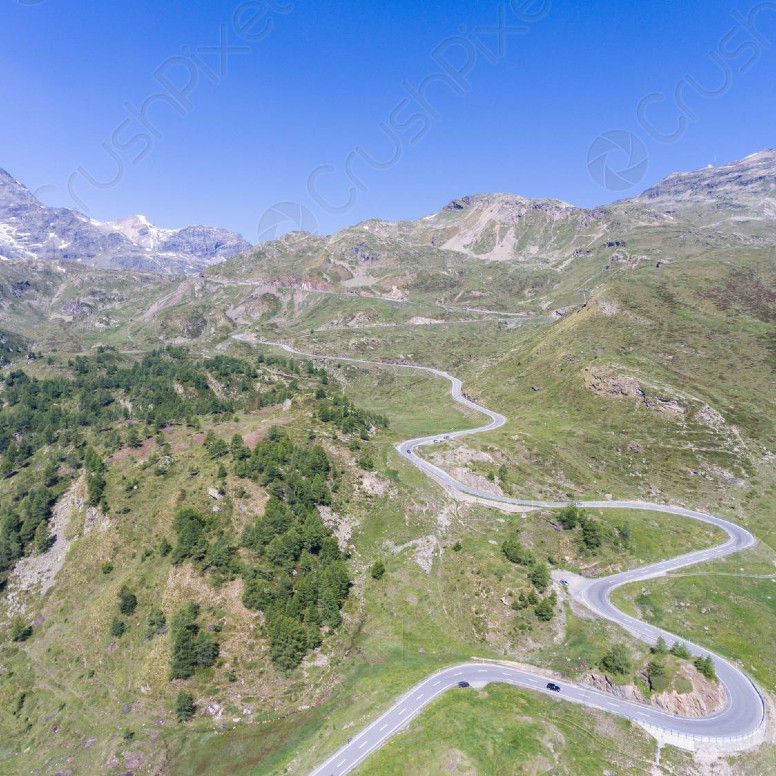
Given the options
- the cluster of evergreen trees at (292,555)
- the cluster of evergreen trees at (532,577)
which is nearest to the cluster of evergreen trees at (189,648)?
the cluster of evergreen trees at (292,555)

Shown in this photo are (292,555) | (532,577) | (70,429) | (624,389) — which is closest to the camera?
(532,577)

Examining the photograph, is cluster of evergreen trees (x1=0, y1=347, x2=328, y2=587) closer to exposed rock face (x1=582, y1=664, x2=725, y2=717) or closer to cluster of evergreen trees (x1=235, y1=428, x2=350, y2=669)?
cluster of evergreen trees (x1=235, y1=428, x2=350, y2=669)

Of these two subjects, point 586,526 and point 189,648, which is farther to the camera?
point 586,526

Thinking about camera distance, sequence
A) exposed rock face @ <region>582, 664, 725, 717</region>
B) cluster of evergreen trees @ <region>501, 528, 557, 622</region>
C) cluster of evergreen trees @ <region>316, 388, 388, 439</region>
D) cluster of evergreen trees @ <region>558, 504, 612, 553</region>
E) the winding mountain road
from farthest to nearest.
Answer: cluster of evergreen trees @ <region>316, 388, 388, 439</region>, cluster of evergreen trees @ <region>558, 504, 612, 553</region>, cluster of evergreen trees @ <region>501, 528, 557, 622</region>, exposed rock face @ <region>582, 664, 725, 717</region>, the winding mountain road

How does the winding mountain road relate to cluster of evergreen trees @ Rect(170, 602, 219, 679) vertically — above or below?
below

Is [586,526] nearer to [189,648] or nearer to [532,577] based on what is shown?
[532,577]

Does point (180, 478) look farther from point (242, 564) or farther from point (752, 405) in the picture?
point (752, 405)

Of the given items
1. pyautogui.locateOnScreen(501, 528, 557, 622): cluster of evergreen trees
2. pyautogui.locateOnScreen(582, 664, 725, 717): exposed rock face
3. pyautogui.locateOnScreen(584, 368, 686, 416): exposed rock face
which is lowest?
pyautogui.locateOnScreen(582, 664, 725, 717): exposed rock face

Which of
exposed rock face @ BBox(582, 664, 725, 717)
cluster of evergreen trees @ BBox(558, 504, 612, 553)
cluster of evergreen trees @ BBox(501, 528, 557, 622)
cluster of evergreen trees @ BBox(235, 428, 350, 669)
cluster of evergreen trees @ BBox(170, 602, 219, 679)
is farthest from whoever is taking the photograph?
cluster of evergreen trees @ BBox(558, 504, 612, 553)

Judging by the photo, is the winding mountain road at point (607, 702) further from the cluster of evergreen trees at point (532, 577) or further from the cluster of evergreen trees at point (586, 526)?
the cluster of evergreen trees at point (586, 526)

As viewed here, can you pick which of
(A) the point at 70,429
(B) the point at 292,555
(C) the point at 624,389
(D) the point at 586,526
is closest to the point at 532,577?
(D) the point at 586,526

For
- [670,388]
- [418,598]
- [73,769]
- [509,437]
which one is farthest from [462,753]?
[670,388]

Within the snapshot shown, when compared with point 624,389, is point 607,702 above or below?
below

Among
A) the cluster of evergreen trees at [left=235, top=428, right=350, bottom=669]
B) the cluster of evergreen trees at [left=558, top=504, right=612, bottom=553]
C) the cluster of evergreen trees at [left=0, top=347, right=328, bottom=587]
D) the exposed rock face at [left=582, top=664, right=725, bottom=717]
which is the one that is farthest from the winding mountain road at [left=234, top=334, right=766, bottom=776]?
the cluster of evergreen trees at [left=0, top=347, right=328, bottom=587]
